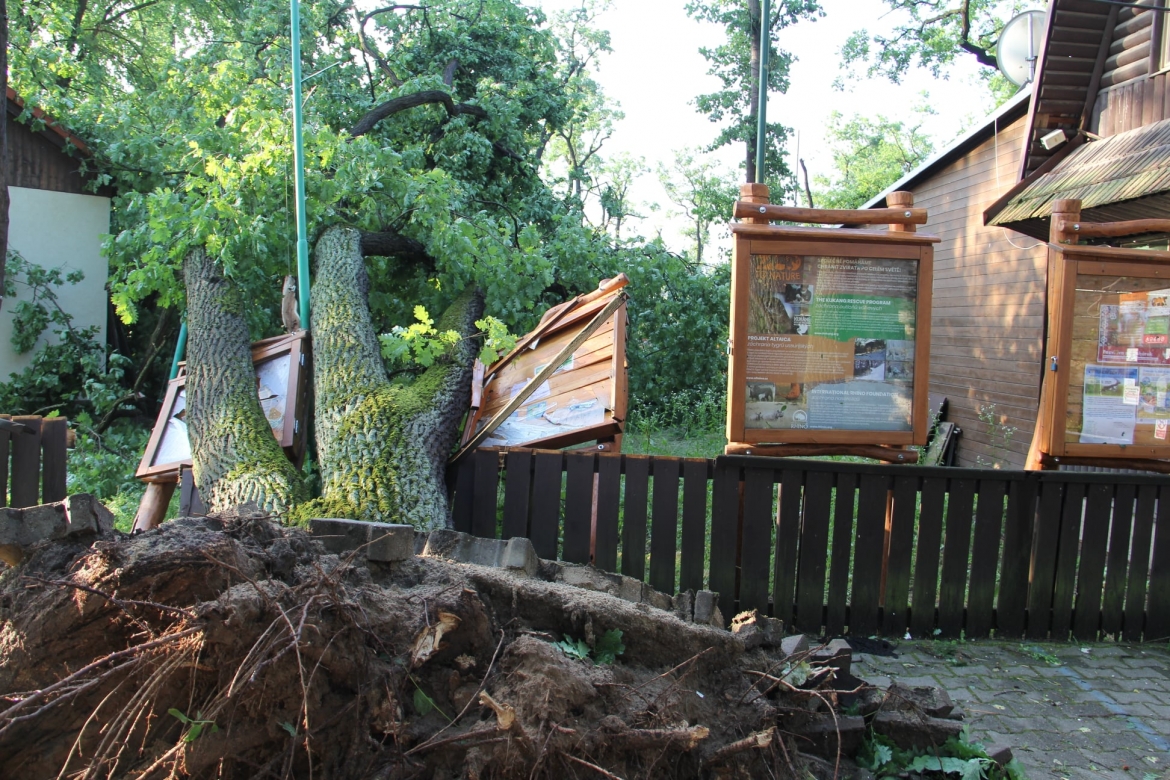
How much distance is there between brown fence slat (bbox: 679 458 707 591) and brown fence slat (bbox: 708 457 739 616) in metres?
0.10

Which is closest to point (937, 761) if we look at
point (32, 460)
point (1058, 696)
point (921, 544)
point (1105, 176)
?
point (1058, 696)

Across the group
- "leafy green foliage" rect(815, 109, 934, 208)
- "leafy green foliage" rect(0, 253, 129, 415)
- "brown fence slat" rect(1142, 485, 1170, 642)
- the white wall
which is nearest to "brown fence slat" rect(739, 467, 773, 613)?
"brown fence slat" rect(1142, 485, 1170, 642)

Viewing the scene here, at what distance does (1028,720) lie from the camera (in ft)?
14.1

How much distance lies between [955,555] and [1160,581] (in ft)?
4.60

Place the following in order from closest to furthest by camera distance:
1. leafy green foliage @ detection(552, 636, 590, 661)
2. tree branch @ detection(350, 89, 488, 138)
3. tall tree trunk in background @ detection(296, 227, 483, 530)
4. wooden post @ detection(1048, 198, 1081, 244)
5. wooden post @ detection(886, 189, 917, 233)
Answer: leafy green foliage @ detection(552, 636, 590, 661)
tall tree trunk in background @ detection(296, 227, 483, 530)
wooden post @ detection(886, 189, 917, 233)
wooden post @ detection(1048, 198, 1081, 244)
tree branch @ detection(350, 89, 488, 138)

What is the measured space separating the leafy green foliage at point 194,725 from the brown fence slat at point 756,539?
3.82 m

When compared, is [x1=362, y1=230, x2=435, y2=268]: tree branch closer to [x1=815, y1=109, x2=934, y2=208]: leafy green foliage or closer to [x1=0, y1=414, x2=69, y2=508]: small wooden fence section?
[x1=0, y1=414, x2=69, y2=508]: small wooden fence section

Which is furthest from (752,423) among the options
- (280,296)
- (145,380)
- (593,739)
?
(145,380)

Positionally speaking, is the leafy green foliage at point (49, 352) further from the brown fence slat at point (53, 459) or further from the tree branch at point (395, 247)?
the brown fence slat at point (53, 459)

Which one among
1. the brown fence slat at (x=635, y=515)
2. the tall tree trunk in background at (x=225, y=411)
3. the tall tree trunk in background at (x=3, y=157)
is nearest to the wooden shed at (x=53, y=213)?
the tall tree trunk in background at (x=3, y=157)

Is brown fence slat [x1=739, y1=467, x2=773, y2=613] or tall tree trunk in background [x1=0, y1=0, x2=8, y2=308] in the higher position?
tall tree trunk in background [x1=0, y1=0, x2=8, y2=308]

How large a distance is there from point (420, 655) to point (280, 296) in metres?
6.90

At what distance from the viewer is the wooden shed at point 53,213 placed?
12.4m

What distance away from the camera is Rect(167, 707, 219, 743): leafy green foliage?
2281 millimetres
